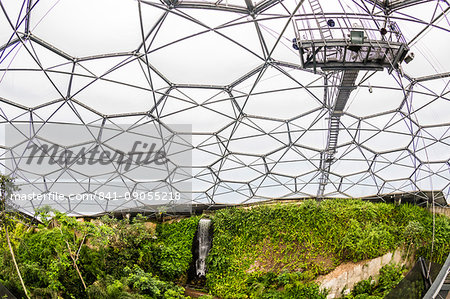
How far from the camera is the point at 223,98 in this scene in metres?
18.5

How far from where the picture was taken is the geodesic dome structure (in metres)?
13.2

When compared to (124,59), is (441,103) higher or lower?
lower

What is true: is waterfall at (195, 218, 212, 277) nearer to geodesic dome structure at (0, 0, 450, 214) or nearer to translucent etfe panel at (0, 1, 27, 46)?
geodesic dome structure at (0, 0, 450, 214)

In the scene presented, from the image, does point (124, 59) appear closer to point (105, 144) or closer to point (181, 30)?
point (181, 30)

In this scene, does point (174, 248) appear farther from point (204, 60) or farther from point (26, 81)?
point (204, 60)

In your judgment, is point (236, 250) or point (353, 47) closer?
point (353, 47)

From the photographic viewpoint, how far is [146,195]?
28.5m

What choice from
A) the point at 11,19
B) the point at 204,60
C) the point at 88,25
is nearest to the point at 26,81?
the point at 11,19

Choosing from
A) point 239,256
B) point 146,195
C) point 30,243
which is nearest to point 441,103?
point 239,256

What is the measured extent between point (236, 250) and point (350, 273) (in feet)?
24.0

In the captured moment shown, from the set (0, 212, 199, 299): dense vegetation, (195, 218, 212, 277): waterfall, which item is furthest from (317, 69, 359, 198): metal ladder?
(0, 212, 199, 299): dense vegetation

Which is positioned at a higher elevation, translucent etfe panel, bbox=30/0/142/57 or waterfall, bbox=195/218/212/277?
translucent etfe panel, bbox=30/0/142/57

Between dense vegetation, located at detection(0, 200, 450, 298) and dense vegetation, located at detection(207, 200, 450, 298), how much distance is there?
0.06m

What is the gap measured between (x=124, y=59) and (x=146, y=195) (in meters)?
15.1
